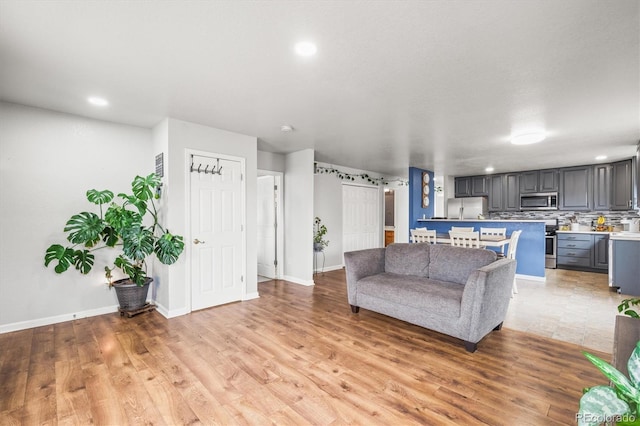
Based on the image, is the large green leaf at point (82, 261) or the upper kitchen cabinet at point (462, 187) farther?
the upper kitchen cabinet at point (462, 187)

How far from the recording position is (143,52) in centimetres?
220

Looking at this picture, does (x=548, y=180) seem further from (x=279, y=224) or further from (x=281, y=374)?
(x=281, y=374)

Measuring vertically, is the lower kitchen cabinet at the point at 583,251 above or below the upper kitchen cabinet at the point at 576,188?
below

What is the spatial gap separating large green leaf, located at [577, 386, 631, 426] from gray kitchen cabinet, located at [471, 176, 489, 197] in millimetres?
8608

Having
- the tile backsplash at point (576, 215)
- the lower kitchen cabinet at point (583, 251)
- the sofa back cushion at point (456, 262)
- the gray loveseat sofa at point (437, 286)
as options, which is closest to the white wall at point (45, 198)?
the gray loveseat sofa at point (437, 286)

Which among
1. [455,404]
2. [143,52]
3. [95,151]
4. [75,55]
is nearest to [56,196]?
[95,151]

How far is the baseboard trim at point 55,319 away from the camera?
3.19 m

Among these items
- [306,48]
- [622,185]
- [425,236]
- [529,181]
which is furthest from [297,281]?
[622,185]

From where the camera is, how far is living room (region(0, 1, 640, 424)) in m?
1.86

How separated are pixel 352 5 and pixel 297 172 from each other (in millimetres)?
3877

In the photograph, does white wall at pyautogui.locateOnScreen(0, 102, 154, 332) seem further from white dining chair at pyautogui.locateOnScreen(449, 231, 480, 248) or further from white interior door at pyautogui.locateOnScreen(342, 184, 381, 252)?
white dining chair at pyautogui.locateOnScreen(449, 231, 480, 248)

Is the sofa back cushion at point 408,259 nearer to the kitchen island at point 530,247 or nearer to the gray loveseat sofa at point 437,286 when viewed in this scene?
the gray loveseat sofa at point 437,286

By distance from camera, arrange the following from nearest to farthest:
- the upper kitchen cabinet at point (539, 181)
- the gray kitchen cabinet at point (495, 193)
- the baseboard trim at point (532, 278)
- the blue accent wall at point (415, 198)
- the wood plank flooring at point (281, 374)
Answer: the wood plank flooring at point (281, 374), the baseboard trim at point (532, 278), the blue accent wall at point (415, 198), the upper kitchen cabinet at point (539, 181), the gray kitchen cabinet at point (495, 193)

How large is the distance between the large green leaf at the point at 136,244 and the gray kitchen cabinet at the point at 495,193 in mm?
8291
